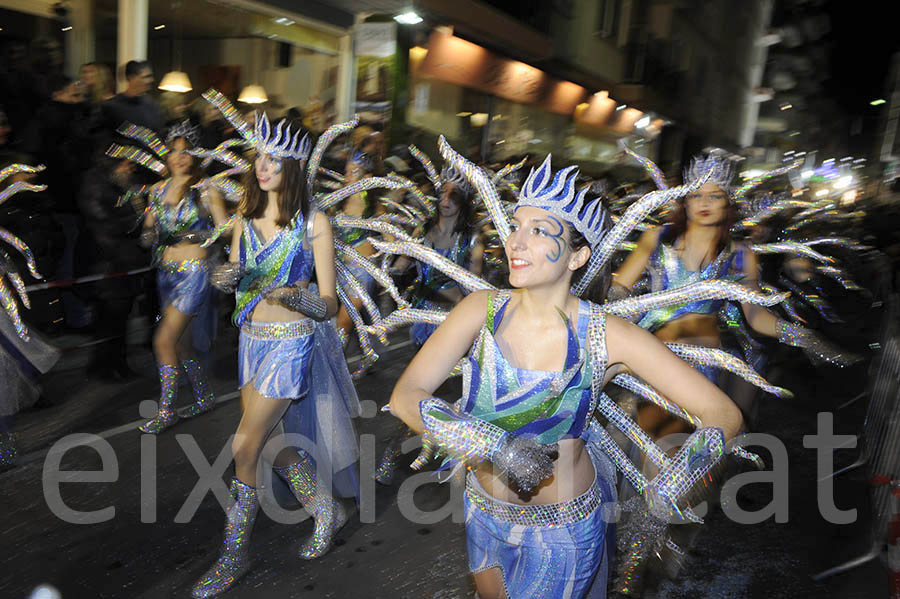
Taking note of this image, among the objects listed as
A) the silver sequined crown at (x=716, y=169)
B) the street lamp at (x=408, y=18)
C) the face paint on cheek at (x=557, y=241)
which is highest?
the street lamp at (x=408, y=18)

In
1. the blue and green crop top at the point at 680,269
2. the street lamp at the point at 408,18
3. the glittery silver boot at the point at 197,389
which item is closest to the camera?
the blue and green crop top at the point at 680,269

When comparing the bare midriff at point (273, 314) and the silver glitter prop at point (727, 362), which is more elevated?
the silver glitter prop at point (727, 362)

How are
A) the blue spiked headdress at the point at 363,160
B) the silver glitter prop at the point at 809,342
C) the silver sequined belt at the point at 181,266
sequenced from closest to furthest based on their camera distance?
1. the silver glitter prop at the point at 809,342
2. the silver sequined belt at the point at 181,266
3. the blue spiked headdress at the point at 363,160

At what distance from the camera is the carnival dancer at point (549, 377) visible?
227 centimetres

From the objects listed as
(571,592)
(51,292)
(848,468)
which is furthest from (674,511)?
(51,292)

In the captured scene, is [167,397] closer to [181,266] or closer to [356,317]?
[181,266]

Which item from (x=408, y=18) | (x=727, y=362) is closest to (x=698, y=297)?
(x=727, y=362)

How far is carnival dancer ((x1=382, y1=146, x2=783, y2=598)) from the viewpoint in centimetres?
227

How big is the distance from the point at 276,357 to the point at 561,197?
185 centimetres

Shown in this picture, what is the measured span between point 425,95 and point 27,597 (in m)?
12.6

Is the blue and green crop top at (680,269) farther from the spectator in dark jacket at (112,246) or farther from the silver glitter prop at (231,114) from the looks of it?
the spectator in dark jacket at (112,246)

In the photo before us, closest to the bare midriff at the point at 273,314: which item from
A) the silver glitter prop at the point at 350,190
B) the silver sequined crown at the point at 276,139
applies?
the silver glitter prop at the point at 350,190

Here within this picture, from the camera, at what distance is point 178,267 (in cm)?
558

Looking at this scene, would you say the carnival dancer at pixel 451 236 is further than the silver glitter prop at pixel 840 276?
Yes
